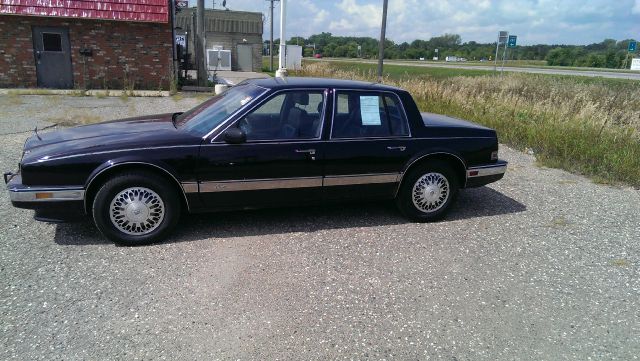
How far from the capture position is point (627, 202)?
6.25m

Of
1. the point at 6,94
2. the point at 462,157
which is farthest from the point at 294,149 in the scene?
the point at 6,94

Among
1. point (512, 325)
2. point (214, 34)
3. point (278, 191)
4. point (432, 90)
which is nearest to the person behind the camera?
point (512, 325)

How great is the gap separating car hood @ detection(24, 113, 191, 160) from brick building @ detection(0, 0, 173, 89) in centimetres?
1259

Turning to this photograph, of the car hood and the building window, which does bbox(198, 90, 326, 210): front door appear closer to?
the car hood

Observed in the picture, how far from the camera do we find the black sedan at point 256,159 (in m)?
4.01

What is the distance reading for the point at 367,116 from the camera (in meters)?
4.84

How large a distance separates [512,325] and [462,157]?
7.56ft

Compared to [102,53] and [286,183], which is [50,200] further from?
[102,53]

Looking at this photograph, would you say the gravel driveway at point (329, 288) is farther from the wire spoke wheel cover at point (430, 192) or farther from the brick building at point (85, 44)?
the brick building at point (85, 44)

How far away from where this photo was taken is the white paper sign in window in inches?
190

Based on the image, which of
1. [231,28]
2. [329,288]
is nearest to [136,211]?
[329,288]

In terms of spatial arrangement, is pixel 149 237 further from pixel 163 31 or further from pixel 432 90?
pixel 163 31

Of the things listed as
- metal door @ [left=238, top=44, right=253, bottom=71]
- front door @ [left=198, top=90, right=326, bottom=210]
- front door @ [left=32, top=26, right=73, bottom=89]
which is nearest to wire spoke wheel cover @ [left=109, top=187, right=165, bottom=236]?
front door @ [left=198, top=90, right=326, bottom=210]

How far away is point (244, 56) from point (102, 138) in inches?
1317
